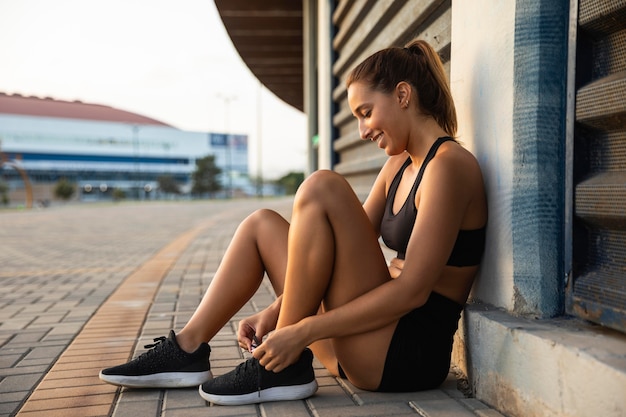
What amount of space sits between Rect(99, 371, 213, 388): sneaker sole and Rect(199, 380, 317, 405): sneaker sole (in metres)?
0.17

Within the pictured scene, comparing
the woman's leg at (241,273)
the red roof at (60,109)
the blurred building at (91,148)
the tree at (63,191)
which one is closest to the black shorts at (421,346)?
the woman's leg at (241,273)

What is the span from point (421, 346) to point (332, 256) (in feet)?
1.49

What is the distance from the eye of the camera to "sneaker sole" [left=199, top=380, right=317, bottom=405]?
2.09 metres

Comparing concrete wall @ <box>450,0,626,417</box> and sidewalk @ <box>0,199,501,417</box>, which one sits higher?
concrete wall @ <box>450,0,626,417</box>

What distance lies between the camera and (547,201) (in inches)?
76.3

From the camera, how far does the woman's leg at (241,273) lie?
2.35 meters

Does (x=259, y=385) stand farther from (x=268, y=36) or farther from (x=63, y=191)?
(x=63, y=191)

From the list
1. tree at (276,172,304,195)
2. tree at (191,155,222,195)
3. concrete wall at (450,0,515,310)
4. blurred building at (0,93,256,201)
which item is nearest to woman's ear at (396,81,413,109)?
concrete wall at (450,0,515,310)

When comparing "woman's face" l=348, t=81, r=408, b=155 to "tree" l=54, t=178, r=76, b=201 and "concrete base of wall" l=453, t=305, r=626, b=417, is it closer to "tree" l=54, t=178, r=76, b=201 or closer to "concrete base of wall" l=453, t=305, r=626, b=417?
Answer: "concrete base of wall" l=453, t=305, r=626, b=417

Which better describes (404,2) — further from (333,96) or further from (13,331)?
(13,331)

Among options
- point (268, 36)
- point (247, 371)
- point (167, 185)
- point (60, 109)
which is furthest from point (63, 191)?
point (247, 371)

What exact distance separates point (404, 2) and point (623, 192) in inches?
104

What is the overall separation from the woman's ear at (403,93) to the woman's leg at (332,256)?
381mm

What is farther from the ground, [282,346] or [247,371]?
[282,346]
